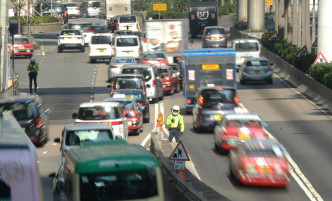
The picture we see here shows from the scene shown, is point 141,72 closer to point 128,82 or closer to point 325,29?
point 128,82

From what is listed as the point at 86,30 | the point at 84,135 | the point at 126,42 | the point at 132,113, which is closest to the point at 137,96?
the point at 132,113

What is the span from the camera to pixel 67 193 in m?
14.1

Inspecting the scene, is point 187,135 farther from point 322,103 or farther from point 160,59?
point 160,59

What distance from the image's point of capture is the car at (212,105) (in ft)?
104

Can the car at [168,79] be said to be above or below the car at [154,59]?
below

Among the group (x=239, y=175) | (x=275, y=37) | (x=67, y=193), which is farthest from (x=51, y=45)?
(x=67, y=193)

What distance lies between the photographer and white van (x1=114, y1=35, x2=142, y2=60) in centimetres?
5353

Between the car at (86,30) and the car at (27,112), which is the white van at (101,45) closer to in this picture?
the car at (86,30)

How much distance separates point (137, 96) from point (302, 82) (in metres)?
13.0

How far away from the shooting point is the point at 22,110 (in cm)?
2731

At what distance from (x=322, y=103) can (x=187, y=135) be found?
958 cm

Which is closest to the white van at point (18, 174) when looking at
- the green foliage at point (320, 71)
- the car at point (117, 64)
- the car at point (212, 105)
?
the car at point (212, 105)

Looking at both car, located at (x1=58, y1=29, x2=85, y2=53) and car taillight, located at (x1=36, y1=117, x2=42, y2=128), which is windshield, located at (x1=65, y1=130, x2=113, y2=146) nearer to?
car taillight, located at (x1=36, y1=117, x2=42, y2=128)

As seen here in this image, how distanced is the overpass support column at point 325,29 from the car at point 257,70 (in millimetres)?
4169
